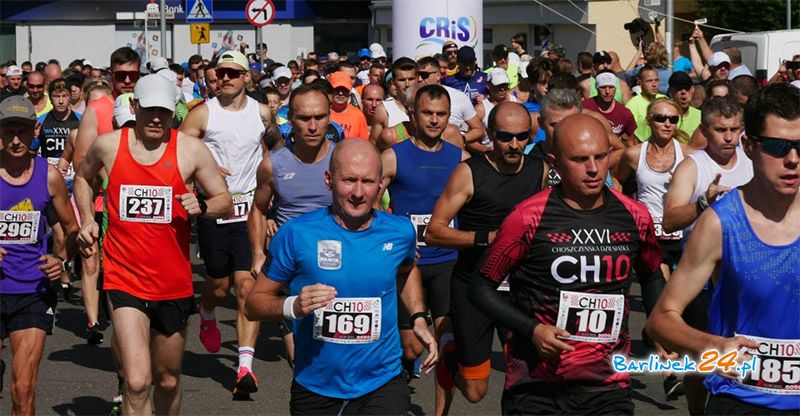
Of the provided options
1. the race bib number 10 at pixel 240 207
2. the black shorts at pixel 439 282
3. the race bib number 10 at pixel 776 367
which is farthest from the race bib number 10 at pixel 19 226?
the race bib number 10 at pixel 776 367

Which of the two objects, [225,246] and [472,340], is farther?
[225,246]

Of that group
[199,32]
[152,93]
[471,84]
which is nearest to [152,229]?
[152,93]

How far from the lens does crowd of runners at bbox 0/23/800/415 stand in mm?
4559

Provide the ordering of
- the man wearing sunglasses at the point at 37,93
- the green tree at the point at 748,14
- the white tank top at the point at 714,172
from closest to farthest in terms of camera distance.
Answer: the white tank top at the point at 714,172, the man wearing sunglasses at the point at 37,93, the green tree at the point at 748,14

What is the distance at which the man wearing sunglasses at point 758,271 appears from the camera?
4465 mm

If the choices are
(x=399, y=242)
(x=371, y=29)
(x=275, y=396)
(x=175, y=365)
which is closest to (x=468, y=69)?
(x=275, y=396)

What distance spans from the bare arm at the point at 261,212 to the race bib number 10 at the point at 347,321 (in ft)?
8.02

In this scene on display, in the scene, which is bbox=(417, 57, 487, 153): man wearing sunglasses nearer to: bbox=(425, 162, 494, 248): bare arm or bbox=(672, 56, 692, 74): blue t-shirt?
bbox=(425, 162, 494, 248): bare arm

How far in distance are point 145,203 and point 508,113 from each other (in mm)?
2039

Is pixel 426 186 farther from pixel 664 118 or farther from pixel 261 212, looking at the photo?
pixel 664 118

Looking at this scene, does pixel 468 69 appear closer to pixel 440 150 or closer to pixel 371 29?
pixel 440 150

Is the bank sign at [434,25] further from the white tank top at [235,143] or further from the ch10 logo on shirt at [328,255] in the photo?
the ch10 logo on shirt at [328,255]

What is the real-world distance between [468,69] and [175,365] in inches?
356

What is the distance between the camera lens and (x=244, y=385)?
860 centimetres
